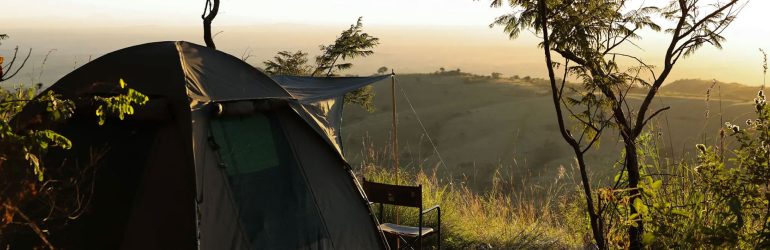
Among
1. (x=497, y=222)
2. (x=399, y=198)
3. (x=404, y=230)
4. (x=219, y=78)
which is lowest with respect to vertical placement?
(x=497, y=222)

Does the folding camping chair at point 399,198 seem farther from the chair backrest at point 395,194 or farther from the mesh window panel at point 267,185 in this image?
the mesh window panel at point 267,185

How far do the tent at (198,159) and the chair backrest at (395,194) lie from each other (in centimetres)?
77

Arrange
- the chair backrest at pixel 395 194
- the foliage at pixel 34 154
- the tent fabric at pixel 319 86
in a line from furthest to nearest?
the tent fabric at pixel 319 86 < the chair backrest at pixel 395 194 < the foliage at pixel 34 154

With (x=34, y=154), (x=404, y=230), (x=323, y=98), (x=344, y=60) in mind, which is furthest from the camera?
(x=344, y=60)

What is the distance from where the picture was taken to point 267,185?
4660mm

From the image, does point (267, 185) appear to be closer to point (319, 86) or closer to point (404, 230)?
point (404, 230)

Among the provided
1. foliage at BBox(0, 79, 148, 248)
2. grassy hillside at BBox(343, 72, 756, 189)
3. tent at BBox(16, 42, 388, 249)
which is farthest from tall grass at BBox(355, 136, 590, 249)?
grassy hillside at BBox(343, 72, 756, 189)

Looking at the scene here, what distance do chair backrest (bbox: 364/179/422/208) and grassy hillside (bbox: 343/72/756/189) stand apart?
2350cm

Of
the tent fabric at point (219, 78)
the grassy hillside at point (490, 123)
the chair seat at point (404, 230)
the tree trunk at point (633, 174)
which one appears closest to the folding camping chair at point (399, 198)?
the chair seat at point (404, 230)

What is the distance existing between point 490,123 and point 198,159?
46605mm

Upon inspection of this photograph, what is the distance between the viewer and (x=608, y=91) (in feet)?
14.6

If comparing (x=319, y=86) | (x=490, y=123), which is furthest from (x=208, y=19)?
(x=490, y=123)

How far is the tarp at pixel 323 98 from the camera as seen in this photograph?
5.09 m

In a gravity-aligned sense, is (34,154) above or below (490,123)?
above
